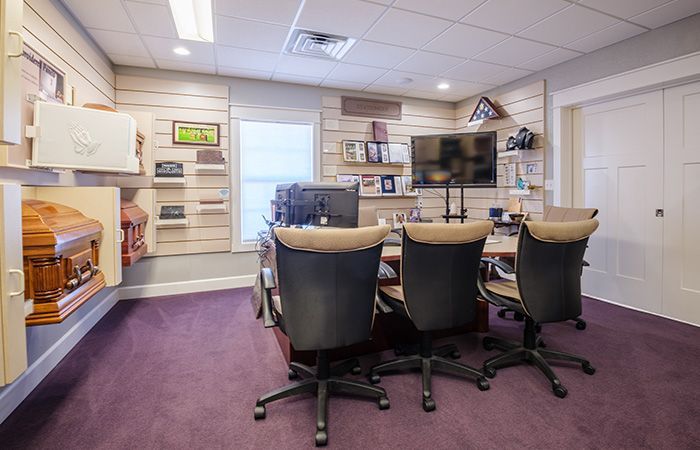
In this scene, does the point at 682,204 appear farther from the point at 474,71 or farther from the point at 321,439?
the point at 321,439

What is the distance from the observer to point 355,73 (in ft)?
14.2

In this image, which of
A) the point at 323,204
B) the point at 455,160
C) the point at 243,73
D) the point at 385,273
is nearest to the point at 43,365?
the point at 323,204

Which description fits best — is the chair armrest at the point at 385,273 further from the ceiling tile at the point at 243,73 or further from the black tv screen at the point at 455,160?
the ceiling tile at the point at 243,73

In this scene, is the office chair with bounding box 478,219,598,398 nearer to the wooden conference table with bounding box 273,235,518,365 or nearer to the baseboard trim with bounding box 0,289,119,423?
the wooden conference table with bounding box 273,235,518,365

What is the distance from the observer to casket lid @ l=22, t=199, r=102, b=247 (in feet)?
5.21

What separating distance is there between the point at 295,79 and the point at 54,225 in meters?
3.43

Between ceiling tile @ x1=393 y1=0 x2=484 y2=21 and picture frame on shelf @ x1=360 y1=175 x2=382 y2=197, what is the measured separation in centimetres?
243

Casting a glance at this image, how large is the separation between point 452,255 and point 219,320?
7.84 feet

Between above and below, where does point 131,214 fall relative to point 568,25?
below

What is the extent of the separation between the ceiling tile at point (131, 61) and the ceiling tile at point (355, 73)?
6.55 ft

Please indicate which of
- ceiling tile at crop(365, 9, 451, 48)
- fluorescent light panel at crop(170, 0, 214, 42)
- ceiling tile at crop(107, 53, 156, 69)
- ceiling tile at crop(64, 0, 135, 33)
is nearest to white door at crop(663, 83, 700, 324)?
ceiling tile at crop(365, 9, 451, 48)

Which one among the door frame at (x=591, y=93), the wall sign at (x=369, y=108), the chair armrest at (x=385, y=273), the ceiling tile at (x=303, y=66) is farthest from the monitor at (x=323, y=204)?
the door frame at (x=591, y=93)

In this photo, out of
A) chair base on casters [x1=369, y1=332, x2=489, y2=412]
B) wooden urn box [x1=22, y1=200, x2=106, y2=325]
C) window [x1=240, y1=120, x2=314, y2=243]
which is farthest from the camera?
window [x1=240, y1=120, x2=314, y2=243]

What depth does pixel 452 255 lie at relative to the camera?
6.38 ft
